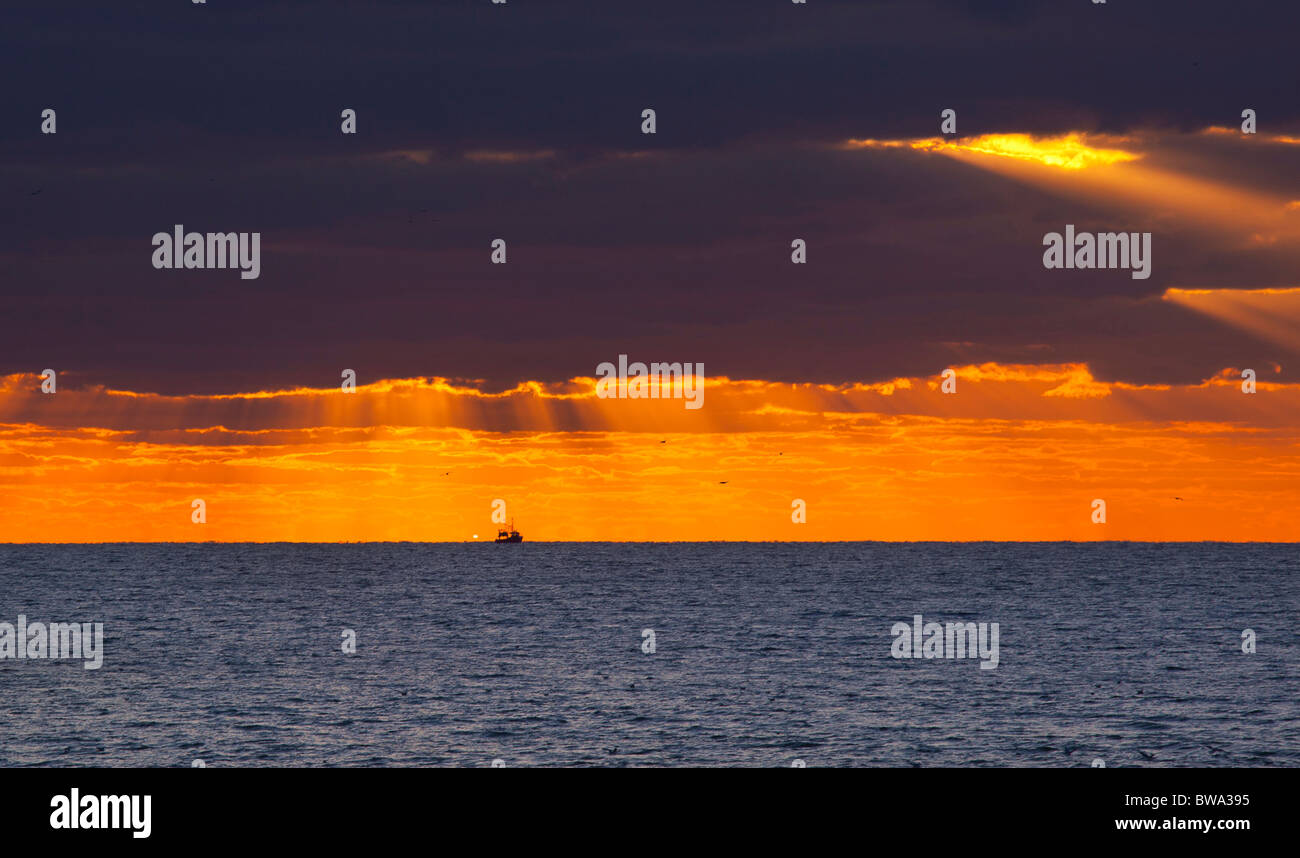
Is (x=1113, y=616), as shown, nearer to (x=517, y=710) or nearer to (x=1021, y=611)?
A: (x=1021, y=611)

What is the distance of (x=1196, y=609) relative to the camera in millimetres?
167250

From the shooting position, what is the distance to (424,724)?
65.8 m

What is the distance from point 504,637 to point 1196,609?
9572cm

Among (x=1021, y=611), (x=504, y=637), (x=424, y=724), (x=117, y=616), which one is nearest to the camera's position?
(x=424, y=724)

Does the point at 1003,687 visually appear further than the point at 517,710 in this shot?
Yes
